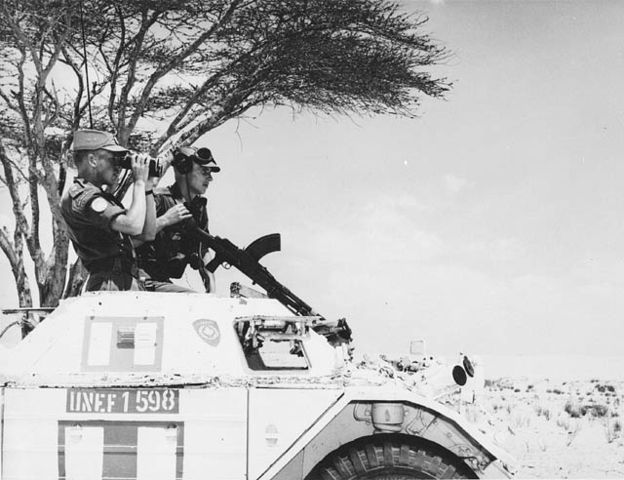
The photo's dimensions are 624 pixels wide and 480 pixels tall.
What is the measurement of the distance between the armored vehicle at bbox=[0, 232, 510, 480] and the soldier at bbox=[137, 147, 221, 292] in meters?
0.98

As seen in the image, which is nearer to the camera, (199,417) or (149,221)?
(199,417)

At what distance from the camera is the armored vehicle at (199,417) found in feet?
16.6

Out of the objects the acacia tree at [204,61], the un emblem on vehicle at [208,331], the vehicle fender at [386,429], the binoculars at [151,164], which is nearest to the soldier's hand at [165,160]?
the binoculars at [151,164]

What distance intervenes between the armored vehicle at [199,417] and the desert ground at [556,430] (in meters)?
0.63

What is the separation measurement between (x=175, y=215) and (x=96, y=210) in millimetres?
697

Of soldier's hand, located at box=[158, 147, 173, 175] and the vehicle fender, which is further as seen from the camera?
soldier's hand, located at box=[158, 147, 173, 175]

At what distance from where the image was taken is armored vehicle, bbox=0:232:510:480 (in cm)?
505

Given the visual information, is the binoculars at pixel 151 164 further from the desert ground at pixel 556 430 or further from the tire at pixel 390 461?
the desert ground at pixel 556 430

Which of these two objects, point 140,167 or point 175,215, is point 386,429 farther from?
point 140,167

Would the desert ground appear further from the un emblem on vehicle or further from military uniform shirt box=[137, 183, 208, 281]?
military uniform shirt box=[137, 183, 208, 281]

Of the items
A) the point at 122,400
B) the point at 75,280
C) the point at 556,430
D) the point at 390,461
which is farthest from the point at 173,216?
the point at 556,430

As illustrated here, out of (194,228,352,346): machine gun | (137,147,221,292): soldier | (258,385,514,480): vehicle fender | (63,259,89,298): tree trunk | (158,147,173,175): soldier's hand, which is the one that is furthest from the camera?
(63,259,89,298): tree trunk

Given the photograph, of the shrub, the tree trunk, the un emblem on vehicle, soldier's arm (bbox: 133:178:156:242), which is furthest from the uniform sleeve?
the shrub

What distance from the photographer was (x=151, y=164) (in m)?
6.07
